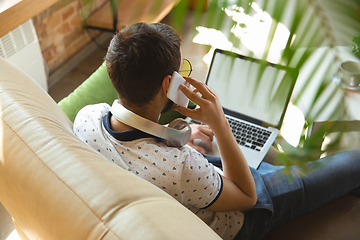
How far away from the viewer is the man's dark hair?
0.83 m

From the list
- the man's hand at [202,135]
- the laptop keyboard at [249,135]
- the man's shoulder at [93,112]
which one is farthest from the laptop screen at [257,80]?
the laptop keyboard at [249,135]

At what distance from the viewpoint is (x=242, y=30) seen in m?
0.23

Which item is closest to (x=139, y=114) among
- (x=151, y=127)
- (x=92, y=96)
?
(x=151, y=127)

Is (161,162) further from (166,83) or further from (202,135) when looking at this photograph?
(202,135)

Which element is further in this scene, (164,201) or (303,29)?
(164,201)

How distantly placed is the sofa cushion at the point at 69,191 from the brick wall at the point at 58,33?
1670 millimetres

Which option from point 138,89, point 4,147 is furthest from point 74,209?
point 138,89

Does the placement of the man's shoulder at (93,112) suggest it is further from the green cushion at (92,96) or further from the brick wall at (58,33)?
the brick wall at (58,33)

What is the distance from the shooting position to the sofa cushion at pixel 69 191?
55 cm

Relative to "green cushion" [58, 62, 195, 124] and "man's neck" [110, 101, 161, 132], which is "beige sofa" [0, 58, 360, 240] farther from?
"green cushion" [58, 62, 195, 124]

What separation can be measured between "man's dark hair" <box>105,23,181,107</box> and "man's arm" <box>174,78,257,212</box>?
113mm

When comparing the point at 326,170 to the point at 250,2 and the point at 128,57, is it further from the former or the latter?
the point at 250,2

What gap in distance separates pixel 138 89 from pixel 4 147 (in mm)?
→ 361

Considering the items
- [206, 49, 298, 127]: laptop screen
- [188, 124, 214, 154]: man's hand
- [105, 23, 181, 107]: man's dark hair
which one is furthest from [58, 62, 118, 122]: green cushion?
[206, 49, 298, 127]: laptop screen
